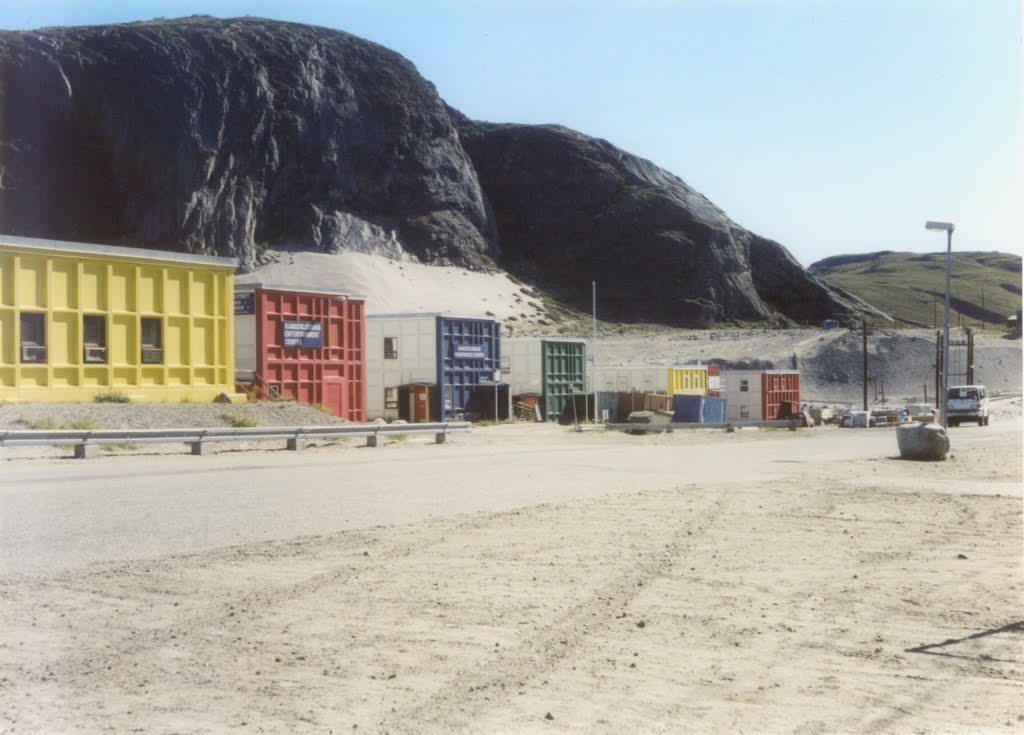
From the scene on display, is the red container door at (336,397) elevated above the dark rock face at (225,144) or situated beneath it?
situated beneath

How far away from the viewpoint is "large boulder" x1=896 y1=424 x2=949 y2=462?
25.4 m

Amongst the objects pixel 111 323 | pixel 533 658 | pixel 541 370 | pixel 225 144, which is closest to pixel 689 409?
pixel 541 370

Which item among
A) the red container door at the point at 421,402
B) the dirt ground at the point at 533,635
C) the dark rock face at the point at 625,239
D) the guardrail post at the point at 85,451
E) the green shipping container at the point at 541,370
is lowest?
the dirt ground at the point at 533,635

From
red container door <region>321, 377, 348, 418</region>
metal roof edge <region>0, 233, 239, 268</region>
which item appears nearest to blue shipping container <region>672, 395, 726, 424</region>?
red container door <region>321, 377, 348, 418</region>

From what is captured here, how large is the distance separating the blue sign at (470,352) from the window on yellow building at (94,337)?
1861 centimetres

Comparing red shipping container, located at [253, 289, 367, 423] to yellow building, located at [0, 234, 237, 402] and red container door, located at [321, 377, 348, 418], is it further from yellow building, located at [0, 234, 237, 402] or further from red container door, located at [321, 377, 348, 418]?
yellow building, located at [0, 234, 237, 402]

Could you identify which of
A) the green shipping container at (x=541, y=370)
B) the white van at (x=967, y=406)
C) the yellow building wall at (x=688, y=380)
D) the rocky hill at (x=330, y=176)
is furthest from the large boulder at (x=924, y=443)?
the rocky hill at (x=330, y=176)

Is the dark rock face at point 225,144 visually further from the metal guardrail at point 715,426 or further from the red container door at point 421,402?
the metal guardrail at point 715,426

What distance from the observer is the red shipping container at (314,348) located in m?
36.2

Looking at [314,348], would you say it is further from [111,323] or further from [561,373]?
[561,373]

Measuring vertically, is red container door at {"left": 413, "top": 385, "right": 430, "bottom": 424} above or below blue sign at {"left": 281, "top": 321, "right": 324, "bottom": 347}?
below

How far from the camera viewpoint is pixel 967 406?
55.3 m

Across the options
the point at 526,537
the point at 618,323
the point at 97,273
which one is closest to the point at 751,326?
the point at 618,323

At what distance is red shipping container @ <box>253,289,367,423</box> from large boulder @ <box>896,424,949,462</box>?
19323 mm
